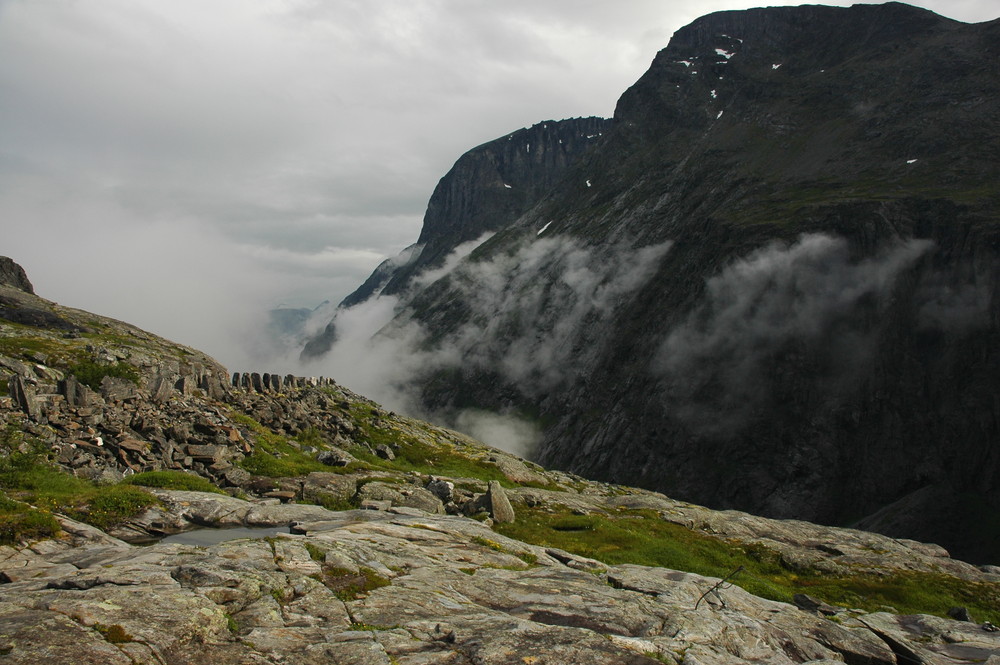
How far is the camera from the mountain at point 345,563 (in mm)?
14383

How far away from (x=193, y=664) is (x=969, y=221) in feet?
590

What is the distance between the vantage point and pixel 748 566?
127 ft

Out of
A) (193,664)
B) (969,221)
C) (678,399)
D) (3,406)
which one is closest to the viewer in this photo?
(193,664)

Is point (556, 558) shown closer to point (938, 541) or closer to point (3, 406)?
point (3, 406)

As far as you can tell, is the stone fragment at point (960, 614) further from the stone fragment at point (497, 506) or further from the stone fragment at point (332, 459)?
the stone fragment at point (332, 459)

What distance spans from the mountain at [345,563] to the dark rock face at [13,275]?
190 feet

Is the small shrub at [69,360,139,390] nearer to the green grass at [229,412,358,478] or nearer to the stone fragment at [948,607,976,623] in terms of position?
the green grass at [229,412,358,478]

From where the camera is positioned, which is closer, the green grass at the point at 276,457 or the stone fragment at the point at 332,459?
the green grass at the point at 276,457

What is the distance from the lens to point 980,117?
183125mm

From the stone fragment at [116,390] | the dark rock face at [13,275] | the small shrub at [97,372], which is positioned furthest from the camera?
the dark rock face at [13,275]

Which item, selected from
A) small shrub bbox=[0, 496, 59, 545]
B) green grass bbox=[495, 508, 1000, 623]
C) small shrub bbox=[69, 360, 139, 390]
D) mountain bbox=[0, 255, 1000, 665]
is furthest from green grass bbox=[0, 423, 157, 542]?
green grass bbox=[495, 508, 1000, 623]

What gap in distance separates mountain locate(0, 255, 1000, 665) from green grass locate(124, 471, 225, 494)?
0.15 meters

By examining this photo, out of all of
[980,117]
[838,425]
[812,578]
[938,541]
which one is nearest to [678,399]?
[838,425]

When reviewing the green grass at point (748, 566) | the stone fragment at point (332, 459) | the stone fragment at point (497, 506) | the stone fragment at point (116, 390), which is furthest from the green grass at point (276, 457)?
the green grass at point (748, 566)
